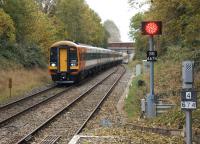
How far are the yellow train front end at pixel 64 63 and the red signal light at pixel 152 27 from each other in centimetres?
1700

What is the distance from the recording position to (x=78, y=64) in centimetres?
3262

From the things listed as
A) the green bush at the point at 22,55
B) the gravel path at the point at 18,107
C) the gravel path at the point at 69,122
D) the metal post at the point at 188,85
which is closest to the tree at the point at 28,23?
the green bush at the point at 22,55

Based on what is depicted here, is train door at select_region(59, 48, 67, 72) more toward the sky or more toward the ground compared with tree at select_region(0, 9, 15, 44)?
more toward the ground

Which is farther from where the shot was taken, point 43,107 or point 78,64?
point 78,64

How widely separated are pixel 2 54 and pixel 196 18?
20.4 m

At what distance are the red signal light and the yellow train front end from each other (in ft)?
55.8

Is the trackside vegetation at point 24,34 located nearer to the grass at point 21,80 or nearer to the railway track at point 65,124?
the grass at point 21,80

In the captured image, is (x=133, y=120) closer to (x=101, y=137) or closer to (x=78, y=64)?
(x=101, y=137)

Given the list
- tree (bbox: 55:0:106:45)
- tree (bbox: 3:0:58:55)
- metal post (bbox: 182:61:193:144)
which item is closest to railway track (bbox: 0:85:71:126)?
metal post (bbox: 182:61:193:144)

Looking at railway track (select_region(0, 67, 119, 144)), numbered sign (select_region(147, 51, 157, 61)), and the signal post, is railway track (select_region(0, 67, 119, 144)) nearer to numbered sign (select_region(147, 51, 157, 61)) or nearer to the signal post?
the signal post

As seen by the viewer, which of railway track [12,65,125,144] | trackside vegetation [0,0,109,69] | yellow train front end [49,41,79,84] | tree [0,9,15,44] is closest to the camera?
railway track [12,65,125,144]

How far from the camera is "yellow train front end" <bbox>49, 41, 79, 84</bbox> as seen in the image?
32375 millimetres

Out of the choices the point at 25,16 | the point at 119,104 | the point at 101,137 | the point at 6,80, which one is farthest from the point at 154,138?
the point at 25,16

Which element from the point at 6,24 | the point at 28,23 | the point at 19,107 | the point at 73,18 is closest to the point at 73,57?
the point at 6,24
